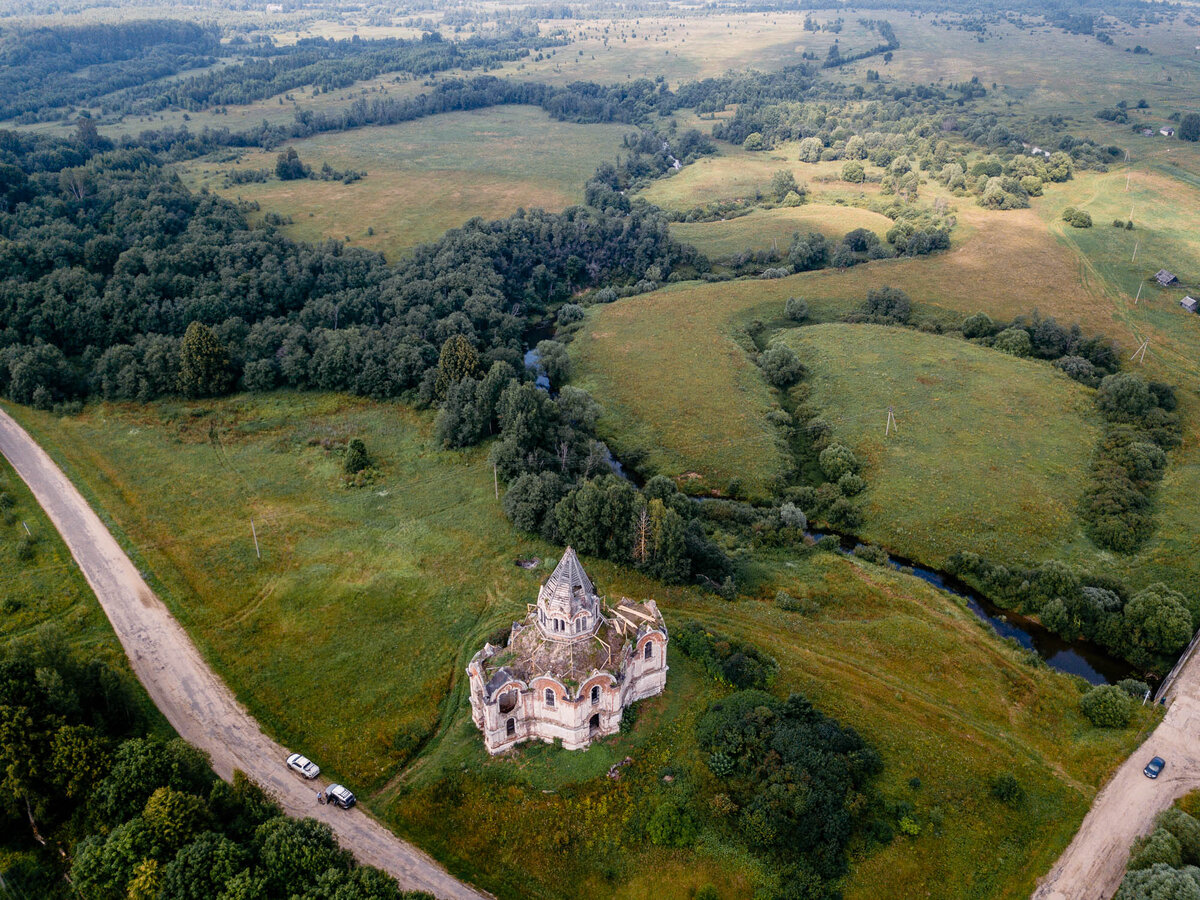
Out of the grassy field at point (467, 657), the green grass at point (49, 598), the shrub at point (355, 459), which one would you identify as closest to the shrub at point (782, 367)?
the grassy field at point (467, 657)

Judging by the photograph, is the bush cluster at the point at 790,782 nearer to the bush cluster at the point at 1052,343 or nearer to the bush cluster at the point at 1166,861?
the bush cluster at the point at 1166,861

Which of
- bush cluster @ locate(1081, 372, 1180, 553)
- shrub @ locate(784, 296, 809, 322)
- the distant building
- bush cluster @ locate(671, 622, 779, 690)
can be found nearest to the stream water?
bush cluster @ locate(1081, 372, 1180, 553)

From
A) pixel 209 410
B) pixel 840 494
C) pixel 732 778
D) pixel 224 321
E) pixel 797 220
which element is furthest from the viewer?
pixel 797 220

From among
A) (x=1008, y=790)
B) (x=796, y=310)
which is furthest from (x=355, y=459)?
(x=796, y=310)

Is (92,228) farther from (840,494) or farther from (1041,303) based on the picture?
(1041,303)

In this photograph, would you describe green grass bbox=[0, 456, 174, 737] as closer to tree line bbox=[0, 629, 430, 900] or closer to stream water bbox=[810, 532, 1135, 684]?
tree line bbox=[0, 629, 430, 900]

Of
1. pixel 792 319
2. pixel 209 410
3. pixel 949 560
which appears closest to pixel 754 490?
pixel 949 560
